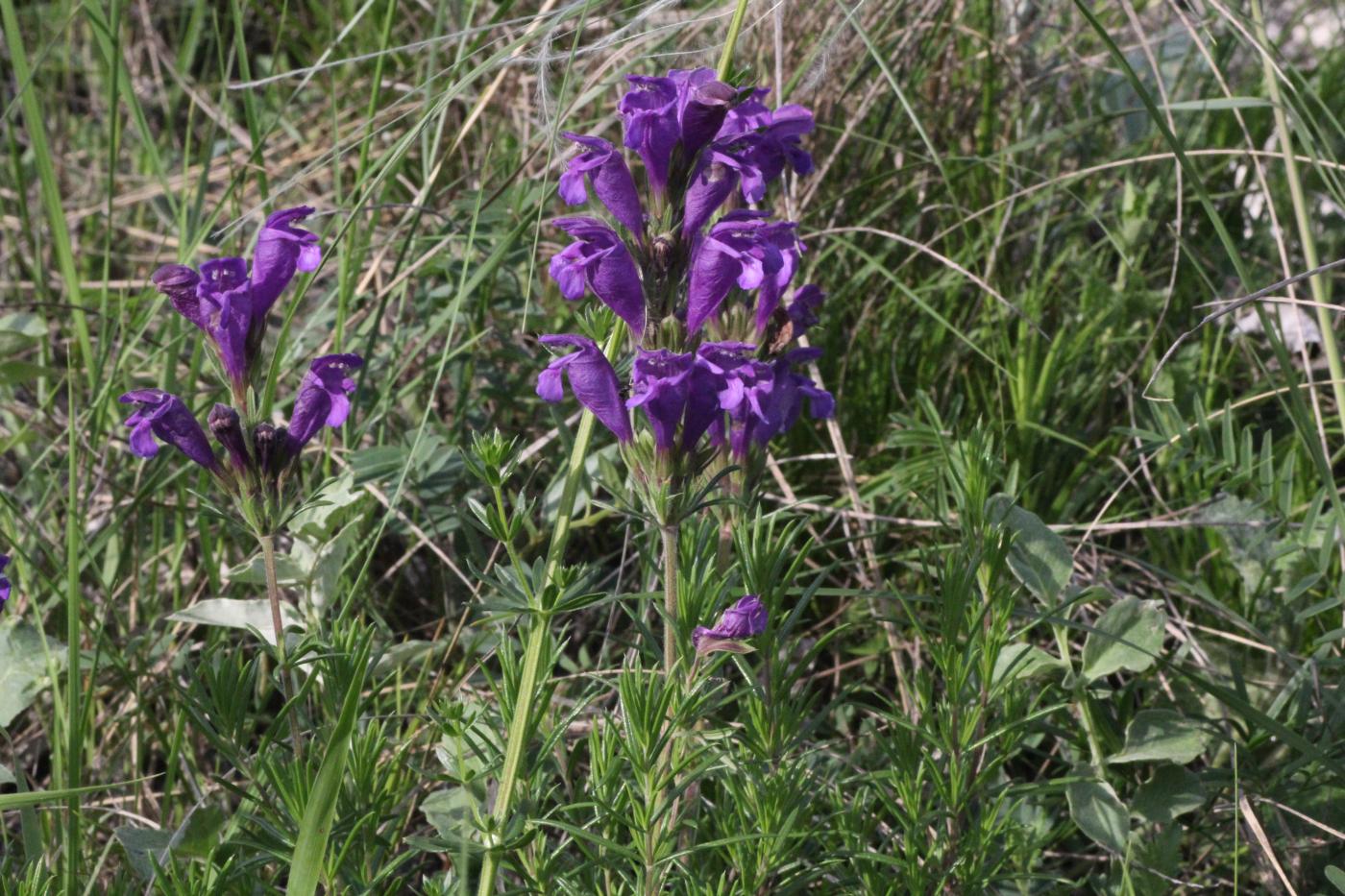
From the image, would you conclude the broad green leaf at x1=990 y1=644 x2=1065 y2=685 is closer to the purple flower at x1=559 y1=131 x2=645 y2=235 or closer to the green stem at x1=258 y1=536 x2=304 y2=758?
the purple flower at x1=559 y1=131 x2=645 y2=235

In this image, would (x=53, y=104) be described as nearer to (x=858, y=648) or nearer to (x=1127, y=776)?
(x=858, y=648)

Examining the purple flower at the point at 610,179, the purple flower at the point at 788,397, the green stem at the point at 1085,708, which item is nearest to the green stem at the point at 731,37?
the purple flower at the point at 610,179

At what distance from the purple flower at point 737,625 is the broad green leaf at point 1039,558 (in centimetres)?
65

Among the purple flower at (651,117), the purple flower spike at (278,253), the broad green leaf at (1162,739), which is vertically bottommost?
the broad green leaf at (1162,739)

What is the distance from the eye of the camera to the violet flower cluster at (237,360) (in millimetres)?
1958

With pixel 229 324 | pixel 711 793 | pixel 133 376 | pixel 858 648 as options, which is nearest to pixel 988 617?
pixel 858 648

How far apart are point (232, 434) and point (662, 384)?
68cm

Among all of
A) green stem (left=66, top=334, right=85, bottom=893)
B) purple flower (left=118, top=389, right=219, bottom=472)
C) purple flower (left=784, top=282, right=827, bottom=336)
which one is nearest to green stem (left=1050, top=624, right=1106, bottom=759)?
purple flower (left=784, top=282, right=827, bottom=336)

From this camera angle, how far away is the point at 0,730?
2.32 m

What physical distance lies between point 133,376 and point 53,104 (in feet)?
5.46

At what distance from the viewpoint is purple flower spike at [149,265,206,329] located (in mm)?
1968

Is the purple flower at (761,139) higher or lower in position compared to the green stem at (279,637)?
higher

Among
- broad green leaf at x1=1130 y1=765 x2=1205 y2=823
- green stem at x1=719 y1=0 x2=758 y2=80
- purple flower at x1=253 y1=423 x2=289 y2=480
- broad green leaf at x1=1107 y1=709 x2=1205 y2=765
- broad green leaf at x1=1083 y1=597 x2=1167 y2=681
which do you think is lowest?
broad green leaf at x1=1130 y1=765 x2=1205 y2=823

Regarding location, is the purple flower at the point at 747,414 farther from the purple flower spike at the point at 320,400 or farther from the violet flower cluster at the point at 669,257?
the purple flower spike at the point at 320,400
